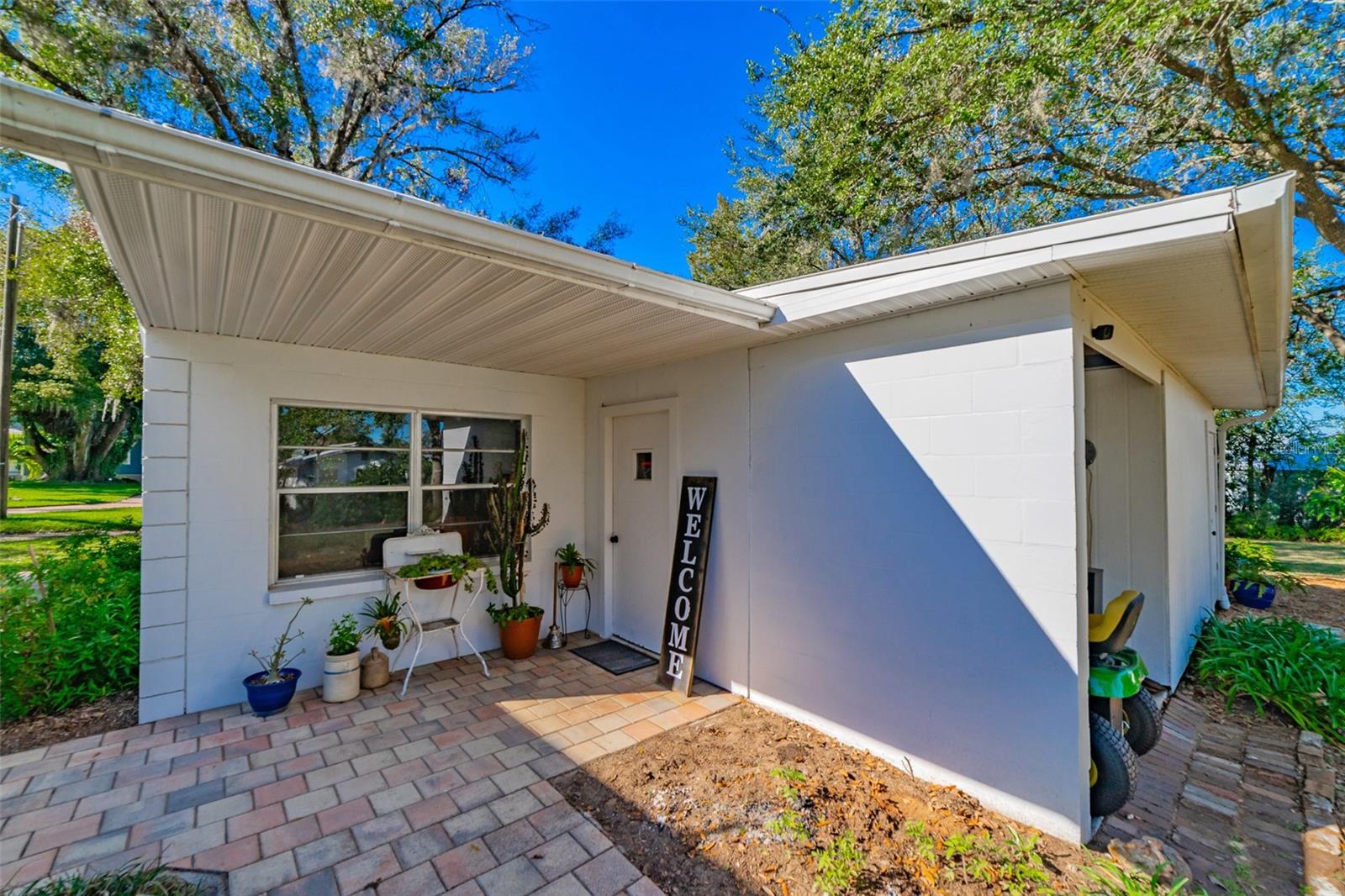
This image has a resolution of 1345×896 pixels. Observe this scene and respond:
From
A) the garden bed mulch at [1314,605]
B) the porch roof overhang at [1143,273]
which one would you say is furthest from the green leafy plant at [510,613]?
the garden bed mulch at [1314,605]

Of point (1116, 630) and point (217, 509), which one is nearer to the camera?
point (1116, 630)

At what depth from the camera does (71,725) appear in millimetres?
3295

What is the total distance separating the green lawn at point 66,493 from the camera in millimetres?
12953

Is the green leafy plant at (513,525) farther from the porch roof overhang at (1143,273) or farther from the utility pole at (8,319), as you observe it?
the utility pole at (8,319)

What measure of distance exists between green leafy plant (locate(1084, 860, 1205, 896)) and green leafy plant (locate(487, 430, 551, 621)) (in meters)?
3.81

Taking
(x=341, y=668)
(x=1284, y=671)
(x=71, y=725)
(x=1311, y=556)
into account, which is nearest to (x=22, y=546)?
(x=71, y=725)

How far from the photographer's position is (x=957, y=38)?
19.4ft

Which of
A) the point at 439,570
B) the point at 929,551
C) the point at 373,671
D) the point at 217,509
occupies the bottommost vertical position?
the point at 373,671

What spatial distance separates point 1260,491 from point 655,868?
1807cm

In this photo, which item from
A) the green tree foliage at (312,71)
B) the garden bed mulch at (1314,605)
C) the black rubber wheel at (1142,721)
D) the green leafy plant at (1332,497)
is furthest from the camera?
the green leafy plant at (1332,497)

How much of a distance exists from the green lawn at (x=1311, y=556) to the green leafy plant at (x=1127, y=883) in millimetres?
10327

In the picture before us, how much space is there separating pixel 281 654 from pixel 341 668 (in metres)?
0.39

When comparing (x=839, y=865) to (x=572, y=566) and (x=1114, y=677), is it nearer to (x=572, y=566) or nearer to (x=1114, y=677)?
(x=1114, y=677)

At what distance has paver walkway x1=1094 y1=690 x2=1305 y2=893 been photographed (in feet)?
7.25
